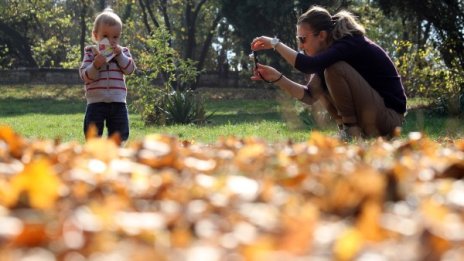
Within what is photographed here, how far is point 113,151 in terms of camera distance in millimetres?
2195

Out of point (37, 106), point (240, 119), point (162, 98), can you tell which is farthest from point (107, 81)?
point (37, 106)

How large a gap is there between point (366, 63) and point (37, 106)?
53.7ft

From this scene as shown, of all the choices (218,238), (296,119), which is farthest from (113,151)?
(296,119)

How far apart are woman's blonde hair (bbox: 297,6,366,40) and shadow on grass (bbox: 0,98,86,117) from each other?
12.9 metres

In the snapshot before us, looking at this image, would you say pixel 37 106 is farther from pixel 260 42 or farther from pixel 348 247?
pixel 348 247

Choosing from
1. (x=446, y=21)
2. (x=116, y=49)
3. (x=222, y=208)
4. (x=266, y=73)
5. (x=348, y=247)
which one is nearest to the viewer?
(x=348, y=247)

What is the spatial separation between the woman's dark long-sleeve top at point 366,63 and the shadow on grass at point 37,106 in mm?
12998

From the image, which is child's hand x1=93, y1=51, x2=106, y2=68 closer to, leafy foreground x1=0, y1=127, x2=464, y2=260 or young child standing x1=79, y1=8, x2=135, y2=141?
young child standing x1=79, y1=8, x2=135, y2=141

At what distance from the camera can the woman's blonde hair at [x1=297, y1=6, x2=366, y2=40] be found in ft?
18.0

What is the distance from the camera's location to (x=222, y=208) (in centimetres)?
143

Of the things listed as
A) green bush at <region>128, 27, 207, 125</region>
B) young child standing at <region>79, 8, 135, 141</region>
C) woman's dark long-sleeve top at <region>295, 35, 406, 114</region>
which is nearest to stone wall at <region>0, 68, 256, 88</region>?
Result: green bush at <region>128, 27, 207, 125</region>

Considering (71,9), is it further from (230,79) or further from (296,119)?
(296,119)

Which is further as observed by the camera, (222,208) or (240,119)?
(240,119)

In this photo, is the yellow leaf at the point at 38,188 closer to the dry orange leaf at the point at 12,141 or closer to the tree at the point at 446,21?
the dry orange leaf at the point at 12,141
